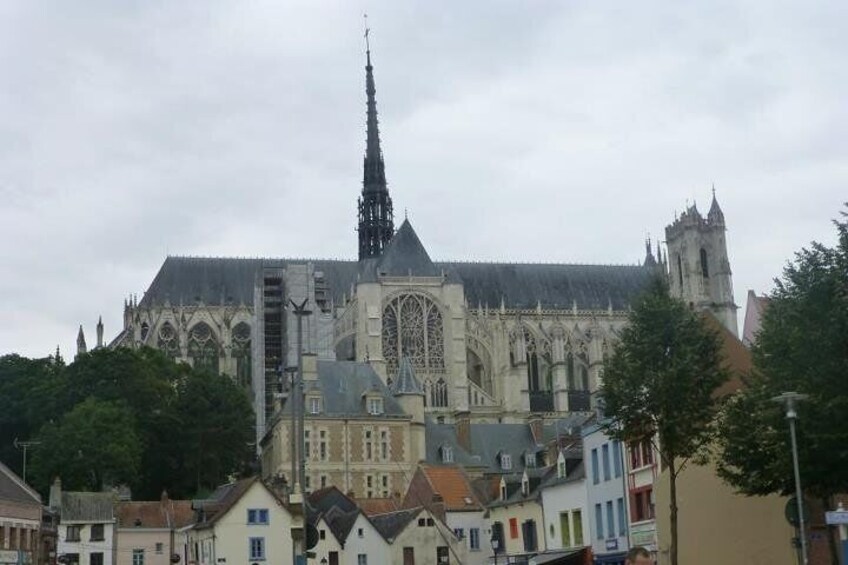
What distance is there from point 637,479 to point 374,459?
119 ft

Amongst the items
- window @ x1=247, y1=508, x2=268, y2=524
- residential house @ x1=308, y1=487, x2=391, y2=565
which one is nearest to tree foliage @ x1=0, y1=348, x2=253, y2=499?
window @ x1=247, y1=508, x2=268, y2=524

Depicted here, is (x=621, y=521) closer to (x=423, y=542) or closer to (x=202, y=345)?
(x=423, y=542)

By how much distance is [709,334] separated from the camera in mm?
37156

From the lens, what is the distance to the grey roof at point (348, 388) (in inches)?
3196

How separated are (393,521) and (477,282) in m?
66.1

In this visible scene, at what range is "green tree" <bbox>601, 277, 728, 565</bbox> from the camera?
117 feet

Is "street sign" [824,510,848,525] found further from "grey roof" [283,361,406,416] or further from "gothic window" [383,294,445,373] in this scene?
"gothic window" [383,294,445,373]

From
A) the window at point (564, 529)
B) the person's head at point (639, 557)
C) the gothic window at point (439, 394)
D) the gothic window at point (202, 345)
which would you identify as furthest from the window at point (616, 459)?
the gothic window at point (202, 345)

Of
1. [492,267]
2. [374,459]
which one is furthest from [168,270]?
[374,459]

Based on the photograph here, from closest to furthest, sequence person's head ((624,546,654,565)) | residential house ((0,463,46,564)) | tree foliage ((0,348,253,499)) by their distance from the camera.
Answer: person's head ((624,546,654,565))
residential house ((0,463,46,564))
tree foliage ((0,348,253,499))

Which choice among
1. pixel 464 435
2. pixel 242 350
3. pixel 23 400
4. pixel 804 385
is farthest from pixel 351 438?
pixel 804 385

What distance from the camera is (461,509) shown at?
62.4 m

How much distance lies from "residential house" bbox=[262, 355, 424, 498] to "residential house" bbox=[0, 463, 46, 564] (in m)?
24.2

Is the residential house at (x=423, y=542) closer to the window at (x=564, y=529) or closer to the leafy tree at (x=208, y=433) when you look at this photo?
the window at (x=564, y=529)
